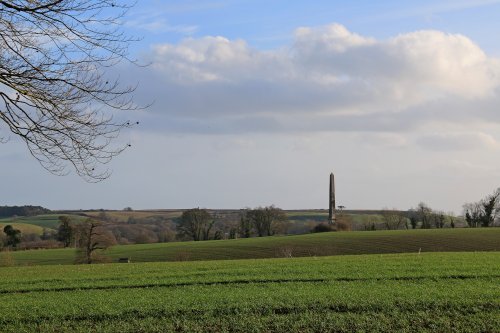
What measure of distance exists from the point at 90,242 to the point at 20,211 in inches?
3874

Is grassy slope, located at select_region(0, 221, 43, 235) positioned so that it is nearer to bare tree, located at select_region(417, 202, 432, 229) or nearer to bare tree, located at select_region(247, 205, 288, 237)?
bare tree, located at select_region(247, 205, 288, 237)

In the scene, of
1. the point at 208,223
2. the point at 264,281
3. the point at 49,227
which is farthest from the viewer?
the point at 49,227

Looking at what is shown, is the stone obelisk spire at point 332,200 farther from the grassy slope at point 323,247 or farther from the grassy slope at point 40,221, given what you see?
the grassy slope at point 40,221

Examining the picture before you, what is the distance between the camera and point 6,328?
1193cm

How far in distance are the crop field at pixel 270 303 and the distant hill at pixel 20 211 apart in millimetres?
128764

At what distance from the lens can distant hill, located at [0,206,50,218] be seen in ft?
451

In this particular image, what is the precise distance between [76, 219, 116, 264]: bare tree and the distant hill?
9421cm

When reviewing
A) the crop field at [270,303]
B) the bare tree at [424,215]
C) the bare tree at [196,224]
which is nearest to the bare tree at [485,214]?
the bare tree at [424,215]

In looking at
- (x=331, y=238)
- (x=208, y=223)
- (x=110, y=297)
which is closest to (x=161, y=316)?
(x=110, y=297)

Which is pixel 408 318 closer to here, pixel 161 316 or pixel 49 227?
pixel 161 316

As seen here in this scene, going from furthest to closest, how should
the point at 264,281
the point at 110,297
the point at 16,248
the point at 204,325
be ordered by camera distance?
the point at 16,248
the point at 264,281
the point at 110,297
the point at 204,325

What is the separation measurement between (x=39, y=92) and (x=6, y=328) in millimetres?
5477

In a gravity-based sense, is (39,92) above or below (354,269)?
above

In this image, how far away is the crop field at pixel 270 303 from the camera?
11.4 metres
